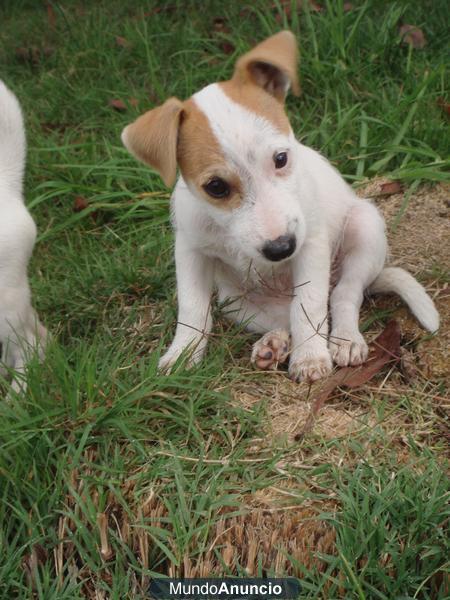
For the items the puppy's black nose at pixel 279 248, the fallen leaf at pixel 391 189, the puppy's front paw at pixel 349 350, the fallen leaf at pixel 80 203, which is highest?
the puppy's black nose at pixel 279 248

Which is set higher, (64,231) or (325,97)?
(325,97)

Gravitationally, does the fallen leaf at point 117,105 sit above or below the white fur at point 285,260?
below

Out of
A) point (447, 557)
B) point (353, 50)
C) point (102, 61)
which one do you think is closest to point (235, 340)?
point (447, 557)

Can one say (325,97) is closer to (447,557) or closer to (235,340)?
(235,340)

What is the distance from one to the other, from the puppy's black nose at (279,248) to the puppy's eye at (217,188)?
0.30 metres

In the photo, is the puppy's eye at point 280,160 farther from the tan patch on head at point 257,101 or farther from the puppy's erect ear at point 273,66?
the puppy's erect ear at point 273,66

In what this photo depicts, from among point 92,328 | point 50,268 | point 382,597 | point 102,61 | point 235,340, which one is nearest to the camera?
point 382,597

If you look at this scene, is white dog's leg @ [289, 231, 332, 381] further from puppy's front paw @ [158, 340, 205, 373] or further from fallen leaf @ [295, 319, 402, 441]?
puppy's front paw @ [158, 340, 205, 373]

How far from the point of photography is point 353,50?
19.7ft

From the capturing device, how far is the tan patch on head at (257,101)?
3.49 metres

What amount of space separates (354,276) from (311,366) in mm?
610

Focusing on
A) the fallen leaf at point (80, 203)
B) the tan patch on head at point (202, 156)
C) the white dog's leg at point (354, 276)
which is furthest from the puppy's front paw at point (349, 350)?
the fallen leaf at point (80, 203)

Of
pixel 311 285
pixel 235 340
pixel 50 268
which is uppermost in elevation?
pixel 311 285

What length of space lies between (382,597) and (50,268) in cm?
317
